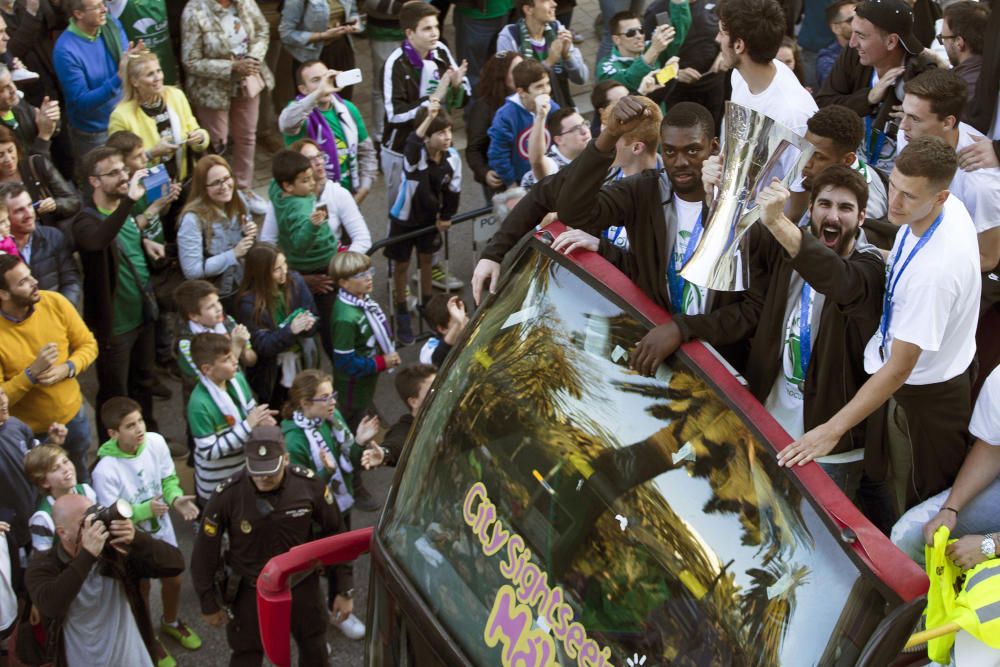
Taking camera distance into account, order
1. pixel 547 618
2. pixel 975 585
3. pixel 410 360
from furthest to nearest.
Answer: pixel 410 360, pixel 547 618, pixel 975 585

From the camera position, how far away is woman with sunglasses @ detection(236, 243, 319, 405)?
7434 mm

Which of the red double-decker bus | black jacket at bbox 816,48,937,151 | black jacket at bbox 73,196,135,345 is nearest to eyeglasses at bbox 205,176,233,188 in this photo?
black jacket at bbox 73,196,135,345

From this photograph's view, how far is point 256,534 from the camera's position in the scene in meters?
5.96

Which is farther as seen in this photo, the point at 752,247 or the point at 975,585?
the point at 752,247

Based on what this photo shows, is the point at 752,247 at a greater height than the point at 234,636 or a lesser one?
greater

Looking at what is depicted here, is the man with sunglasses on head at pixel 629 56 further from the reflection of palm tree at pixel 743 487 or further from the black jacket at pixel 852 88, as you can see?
the reflection of palm tree at pixel 743 487

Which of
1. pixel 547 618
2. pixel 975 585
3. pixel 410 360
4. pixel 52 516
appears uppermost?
pixel 975 585

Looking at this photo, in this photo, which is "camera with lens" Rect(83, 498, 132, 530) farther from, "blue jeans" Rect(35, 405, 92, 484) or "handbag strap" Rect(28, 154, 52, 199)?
"handbag strap" Rect(28, 154, 52, 199)

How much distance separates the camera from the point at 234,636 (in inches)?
242

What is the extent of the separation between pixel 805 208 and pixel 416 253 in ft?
15.2

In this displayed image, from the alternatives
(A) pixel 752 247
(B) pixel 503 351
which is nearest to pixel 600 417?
(B) pixel 503 351

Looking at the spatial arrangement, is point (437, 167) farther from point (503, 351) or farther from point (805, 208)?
point (503, 351)

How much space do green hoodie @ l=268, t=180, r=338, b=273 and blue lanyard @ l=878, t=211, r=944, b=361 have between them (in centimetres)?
468

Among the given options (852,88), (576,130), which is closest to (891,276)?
(852,88)
